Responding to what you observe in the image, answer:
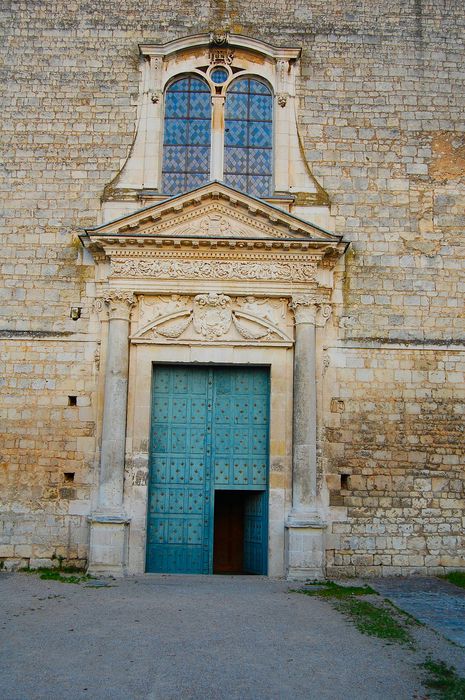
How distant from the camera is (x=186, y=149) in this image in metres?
11.4

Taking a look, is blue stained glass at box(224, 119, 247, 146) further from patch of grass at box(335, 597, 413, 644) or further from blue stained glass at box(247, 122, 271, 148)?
patch of grass at box(335, 597, 413, 644)

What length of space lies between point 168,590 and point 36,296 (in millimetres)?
4817

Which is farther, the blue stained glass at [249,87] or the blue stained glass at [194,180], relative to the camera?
the blue stained glass at [249,87]

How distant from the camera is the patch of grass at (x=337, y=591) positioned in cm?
869

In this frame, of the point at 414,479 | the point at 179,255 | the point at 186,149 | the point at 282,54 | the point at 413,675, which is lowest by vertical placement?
the point at 413,675

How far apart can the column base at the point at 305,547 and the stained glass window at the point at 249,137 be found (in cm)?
506

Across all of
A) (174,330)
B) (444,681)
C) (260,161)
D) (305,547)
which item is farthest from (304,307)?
(444,681)

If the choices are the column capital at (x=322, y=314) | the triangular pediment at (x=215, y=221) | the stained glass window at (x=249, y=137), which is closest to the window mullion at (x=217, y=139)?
the stained glass window at (x=249, y=137)

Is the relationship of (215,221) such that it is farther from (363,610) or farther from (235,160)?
(363,610)

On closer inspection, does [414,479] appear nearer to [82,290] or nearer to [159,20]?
[82,290]

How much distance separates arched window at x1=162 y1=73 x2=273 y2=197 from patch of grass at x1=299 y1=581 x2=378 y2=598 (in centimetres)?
594

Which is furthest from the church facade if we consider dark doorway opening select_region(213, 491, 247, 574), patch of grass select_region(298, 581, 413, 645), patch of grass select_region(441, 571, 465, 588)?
dark doorway opening select_region(213, 491, 247, 574)

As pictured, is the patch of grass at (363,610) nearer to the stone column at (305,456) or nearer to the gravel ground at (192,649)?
the gravel ground at (192,649)

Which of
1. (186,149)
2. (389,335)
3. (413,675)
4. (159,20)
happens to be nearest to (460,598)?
(413,675)
